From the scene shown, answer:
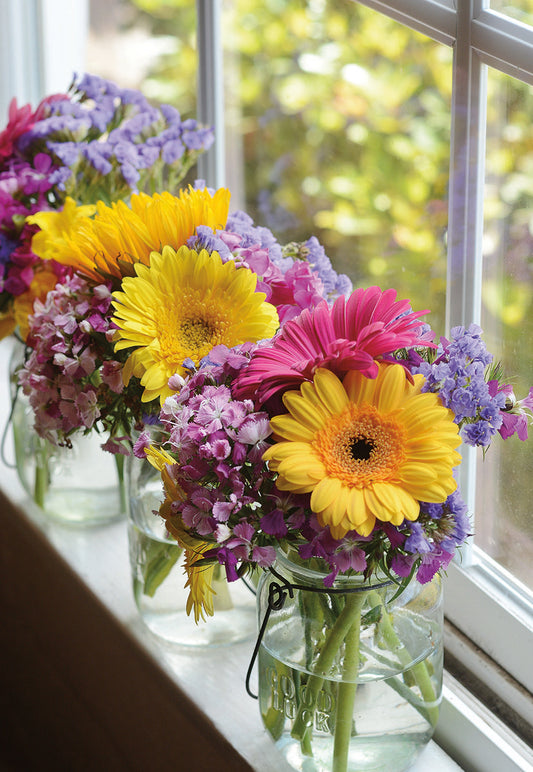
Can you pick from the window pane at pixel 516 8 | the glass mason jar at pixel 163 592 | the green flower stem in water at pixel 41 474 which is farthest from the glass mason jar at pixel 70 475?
the window pane at pixel 516 8

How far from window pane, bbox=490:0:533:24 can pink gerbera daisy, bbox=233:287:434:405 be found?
0.88ft

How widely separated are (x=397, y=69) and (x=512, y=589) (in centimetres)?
49

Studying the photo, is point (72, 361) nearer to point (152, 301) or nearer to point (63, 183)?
point (152, 301)

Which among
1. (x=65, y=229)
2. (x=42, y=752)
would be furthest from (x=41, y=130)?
(x=42, y=752)

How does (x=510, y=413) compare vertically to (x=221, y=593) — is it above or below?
above

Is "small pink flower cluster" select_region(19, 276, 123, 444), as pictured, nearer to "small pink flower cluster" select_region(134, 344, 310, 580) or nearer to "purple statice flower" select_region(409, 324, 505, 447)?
"small pink flower cluster" select_region(134, 344, 310, 580)

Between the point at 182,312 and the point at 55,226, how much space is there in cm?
23

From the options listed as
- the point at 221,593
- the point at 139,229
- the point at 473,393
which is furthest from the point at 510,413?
the point at 221,593

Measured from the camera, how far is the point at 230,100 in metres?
1.14

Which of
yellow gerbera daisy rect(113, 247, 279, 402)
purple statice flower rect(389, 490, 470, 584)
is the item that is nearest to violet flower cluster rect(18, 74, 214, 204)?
yellow gerbera daisy rect(113, 247, 279, 402)

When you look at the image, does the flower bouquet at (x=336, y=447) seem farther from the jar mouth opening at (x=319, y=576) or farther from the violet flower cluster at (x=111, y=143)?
the violet flower cluster at (x=111, y=143)

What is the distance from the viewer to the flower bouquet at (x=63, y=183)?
Answer: 692mm

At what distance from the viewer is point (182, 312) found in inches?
24.8

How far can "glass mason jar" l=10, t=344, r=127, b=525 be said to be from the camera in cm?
Answer: 104
